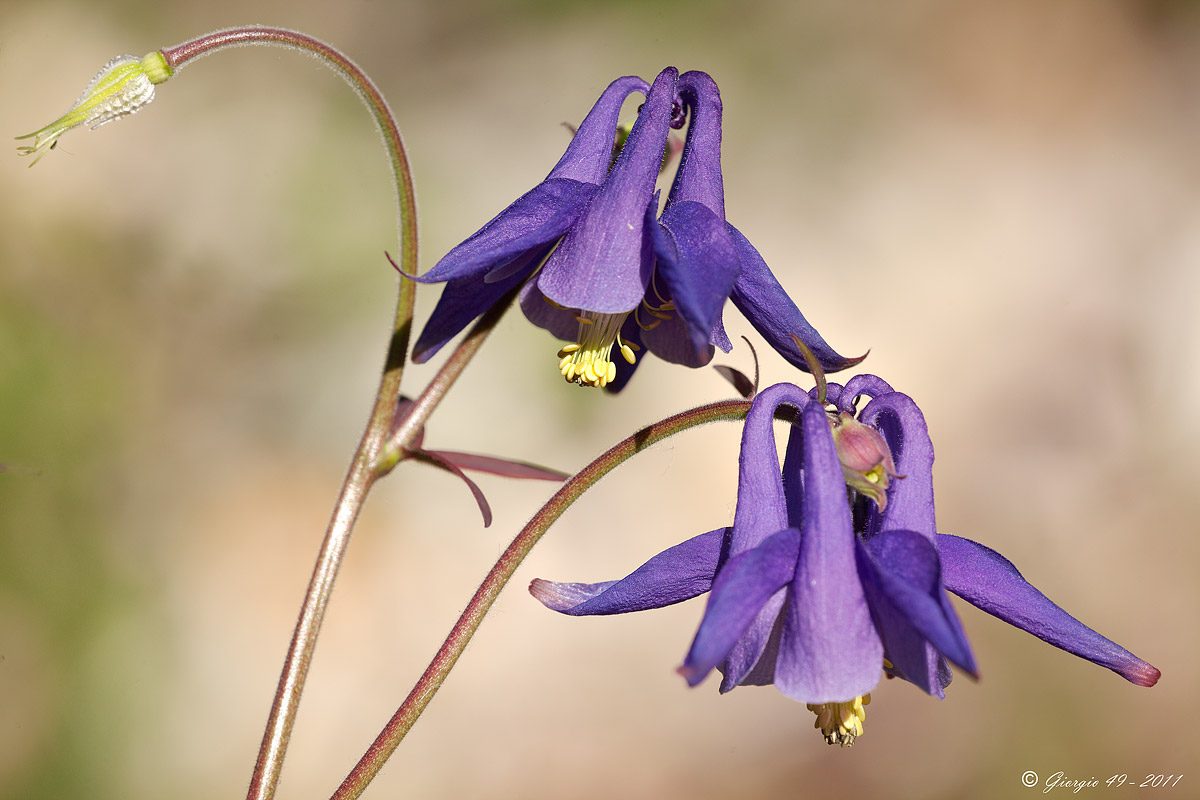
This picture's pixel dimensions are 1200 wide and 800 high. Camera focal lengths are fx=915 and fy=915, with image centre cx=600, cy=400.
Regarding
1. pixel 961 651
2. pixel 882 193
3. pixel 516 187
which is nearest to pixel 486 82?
pixel 516 187

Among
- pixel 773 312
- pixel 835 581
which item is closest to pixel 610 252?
pixel 773 312

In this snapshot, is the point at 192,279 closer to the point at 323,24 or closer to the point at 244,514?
the point at 244,514

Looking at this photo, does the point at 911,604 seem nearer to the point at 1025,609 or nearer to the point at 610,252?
the point at 1025,609

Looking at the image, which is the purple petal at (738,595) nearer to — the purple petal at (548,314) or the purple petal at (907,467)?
the purple petal at (907,467)

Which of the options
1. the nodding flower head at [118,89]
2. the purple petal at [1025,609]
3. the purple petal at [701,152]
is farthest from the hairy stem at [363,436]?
the purple petal at [1025,609]

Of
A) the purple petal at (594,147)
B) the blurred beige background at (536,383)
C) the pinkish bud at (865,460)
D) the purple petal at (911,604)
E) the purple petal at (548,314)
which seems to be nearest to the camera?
the purple petal at (911,604)
